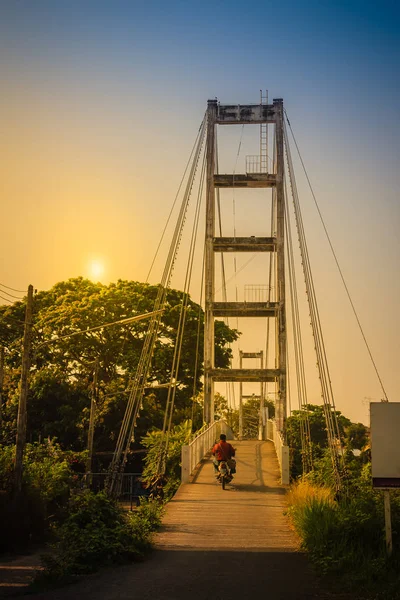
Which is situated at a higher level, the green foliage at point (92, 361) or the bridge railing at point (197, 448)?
the green foliage at point (92, 361)

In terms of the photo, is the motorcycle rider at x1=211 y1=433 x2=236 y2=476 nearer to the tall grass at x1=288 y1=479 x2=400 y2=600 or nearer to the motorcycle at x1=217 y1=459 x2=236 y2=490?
the motorcycle at x1=217 y1=459 x2=236 y2=490

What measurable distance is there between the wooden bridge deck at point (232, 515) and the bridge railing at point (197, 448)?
17.7 inches

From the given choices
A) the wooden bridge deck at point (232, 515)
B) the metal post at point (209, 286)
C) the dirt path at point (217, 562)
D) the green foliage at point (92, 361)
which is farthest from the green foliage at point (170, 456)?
the green foliage at point (92, 361)

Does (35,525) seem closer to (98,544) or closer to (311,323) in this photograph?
(311,323)

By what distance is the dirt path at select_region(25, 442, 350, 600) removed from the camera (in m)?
12.1

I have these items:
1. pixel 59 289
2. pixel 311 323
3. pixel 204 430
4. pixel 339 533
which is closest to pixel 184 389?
pixel 59 289

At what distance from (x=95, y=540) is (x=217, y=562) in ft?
6.68

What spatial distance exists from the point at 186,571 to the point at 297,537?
154 inches

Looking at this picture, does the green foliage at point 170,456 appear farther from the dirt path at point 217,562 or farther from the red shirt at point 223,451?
the dirt path at point 217,562

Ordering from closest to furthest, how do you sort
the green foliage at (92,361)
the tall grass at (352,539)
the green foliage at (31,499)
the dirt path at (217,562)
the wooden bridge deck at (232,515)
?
the dirt path at (217,562), the tall grass at (352,539), the wooden bridge deck at (232,515), the green foliage at (31,499), the green foliage at (92,361)

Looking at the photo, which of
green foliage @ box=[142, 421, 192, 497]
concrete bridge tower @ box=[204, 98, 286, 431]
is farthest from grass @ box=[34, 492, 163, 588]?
concrete bridge tower @ box=[204, 98, 286, 431]

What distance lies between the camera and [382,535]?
1473 cm

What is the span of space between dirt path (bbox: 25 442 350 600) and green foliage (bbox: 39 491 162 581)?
0.36 metres

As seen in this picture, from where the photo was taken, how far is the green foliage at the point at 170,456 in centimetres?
3106
